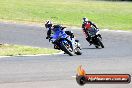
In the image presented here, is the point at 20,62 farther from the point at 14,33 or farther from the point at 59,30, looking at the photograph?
the point at 14,33

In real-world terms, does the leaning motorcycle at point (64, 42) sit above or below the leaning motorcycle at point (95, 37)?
above

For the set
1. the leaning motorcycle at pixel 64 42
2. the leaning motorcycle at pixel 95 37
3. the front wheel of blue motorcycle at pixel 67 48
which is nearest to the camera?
the leaning motorcycle at pixel 64 42

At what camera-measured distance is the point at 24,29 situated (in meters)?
34.2

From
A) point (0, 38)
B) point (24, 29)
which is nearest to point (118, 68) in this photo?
point (0, 38)

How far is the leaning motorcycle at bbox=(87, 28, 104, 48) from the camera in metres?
23.7

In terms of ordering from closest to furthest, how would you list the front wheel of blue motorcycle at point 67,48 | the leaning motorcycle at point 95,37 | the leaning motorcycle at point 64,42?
the leaning motorcycle at point 64,42
the front wheel of blue motorcycle at point 67,48
the leaning motorcycle at point 95,37

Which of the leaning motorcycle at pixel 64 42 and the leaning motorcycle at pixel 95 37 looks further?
the leaning motorcycle at pixel 95 37

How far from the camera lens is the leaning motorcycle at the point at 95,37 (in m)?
23.7

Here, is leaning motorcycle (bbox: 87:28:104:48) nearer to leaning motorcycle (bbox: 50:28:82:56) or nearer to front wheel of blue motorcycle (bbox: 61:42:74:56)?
leaning motorcycle (bbox: 50:28:82:56)

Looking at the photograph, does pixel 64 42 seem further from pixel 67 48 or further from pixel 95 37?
pixel 95 37

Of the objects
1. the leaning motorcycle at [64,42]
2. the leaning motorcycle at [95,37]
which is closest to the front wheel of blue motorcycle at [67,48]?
the leaning motorcycle at [64,42]

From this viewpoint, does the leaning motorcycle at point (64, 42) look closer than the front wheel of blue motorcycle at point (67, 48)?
Yes

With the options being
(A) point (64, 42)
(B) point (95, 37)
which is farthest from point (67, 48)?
(B) point (95, 37)

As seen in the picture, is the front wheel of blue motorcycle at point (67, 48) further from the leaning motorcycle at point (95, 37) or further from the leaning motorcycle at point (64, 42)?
the leaning motorcycle at point (95, 37)
